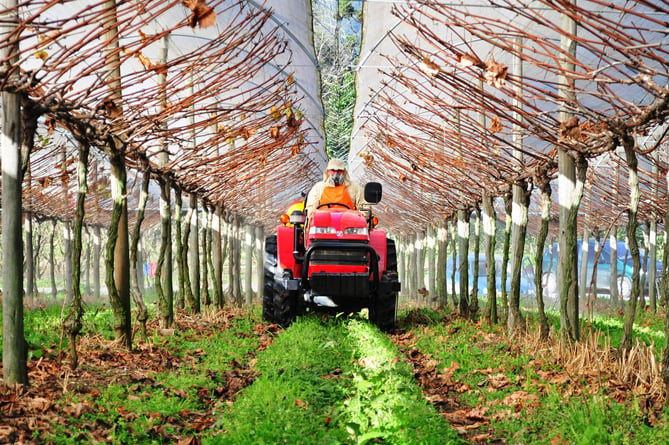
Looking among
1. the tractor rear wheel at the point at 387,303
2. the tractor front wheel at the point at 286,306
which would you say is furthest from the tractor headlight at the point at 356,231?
the tractor front wheel at the point at 286,306

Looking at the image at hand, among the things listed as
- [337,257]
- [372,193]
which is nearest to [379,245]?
[337,257]

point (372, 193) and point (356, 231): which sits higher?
point (372, 193)

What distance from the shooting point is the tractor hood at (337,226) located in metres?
10.3

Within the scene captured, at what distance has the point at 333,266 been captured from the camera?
10352mm

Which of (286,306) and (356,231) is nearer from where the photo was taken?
(356,231)

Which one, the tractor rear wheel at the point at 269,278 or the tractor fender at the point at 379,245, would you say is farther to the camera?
the tractor rear wheel at the point at 269,278

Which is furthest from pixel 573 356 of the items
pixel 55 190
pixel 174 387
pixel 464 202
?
pixel 55 190

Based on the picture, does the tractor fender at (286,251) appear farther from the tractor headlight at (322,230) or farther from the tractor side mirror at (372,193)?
the tractor side mirror at (372,193)

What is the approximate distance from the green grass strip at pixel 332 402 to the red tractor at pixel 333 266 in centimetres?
159

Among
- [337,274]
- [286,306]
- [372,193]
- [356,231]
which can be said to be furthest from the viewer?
[286,306]

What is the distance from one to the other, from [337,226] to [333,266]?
57 cm

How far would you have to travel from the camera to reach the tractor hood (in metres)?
10.3

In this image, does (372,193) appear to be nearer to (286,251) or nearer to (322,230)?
(322,230)

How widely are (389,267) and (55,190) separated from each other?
9937mm
